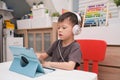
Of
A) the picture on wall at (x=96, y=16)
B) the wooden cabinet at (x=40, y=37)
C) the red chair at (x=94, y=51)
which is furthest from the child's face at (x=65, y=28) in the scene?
the wooden cabinet at (x=40, y=37)

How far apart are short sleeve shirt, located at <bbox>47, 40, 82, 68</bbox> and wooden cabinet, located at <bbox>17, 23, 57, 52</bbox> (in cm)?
100

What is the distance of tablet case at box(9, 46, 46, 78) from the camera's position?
653 mm

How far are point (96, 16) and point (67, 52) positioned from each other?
0.74 metres

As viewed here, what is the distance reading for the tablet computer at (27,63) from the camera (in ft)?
2.14


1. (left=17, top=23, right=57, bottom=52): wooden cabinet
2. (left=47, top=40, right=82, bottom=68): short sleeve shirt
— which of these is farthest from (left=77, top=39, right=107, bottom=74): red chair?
(left=17, top=23, right=57, bottom=52): wooden cabinet

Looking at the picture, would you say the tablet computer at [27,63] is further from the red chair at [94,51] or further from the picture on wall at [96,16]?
the picture on wall at [96,16]

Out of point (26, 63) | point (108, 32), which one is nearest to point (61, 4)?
point (108, 32)

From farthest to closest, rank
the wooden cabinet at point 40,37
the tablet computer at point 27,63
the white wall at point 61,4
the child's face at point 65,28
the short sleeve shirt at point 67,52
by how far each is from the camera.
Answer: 1. the white wall at point 61,4
2. the wooden cabinet at point 40,37
3. the child's face at point 65,28
4. the short sleeve shirt at point 67,52
5. the tablet computer at point 27,63

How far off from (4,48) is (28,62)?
6.59ft

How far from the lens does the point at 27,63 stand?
715 millimetres

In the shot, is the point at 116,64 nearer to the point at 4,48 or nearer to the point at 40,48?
the point at 40,48

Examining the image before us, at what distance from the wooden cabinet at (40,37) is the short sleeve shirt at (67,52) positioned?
996 mm

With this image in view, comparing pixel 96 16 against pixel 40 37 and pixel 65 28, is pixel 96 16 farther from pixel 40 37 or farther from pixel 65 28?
pixel 40 37

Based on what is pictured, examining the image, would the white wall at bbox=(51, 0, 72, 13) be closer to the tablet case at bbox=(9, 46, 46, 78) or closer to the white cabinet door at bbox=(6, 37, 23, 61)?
the white cabinet door at bbox=(6, 37, 23, 61)
